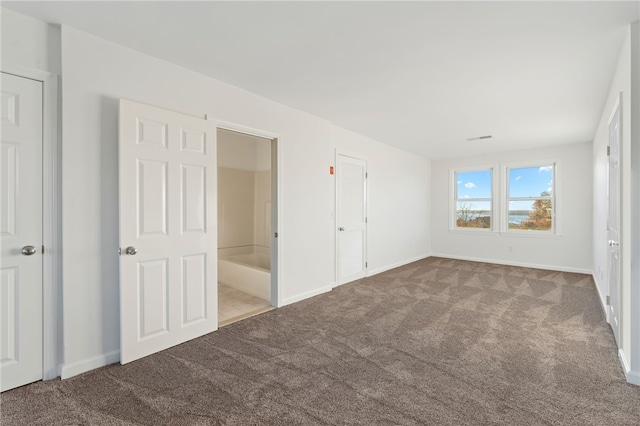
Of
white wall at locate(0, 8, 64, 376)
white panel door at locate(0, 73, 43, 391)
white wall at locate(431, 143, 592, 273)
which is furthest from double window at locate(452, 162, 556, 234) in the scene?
white panel door at locate(0, 73, 43, 391)

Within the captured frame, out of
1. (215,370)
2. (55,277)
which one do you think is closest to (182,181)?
(55,277)

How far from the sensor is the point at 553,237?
591 cm

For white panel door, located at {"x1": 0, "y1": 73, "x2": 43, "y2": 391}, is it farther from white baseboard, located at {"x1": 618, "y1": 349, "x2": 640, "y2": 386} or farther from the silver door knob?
white baseboard, located at {"x1": 618, "y1": 349, "x2": 640, "y2": 386}

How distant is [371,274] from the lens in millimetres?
5418

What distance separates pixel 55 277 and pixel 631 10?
4284 millimetres

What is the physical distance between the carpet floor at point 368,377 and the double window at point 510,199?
3.13m

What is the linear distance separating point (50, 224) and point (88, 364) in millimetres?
1066

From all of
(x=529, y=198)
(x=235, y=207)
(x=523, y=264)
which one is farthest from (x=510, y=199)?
(x=235, y=207)

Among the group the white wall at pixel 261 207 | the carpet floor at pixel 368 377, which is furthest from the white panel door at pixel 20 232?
the white wall at pixel 261 207

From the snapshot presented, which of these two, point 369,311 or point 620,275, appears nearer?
point 620,275

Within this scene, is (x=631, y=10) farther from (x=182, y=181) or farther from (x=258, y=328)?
(x=258, y=328)

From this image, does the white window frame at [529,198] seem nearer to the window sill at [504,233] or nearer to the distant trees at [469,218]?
the window sill at [504,233]

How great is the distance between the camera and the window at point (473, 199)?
673 cm

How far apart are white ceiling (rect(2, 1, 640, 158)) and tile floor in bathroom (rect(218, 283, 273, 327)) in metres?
2.48
